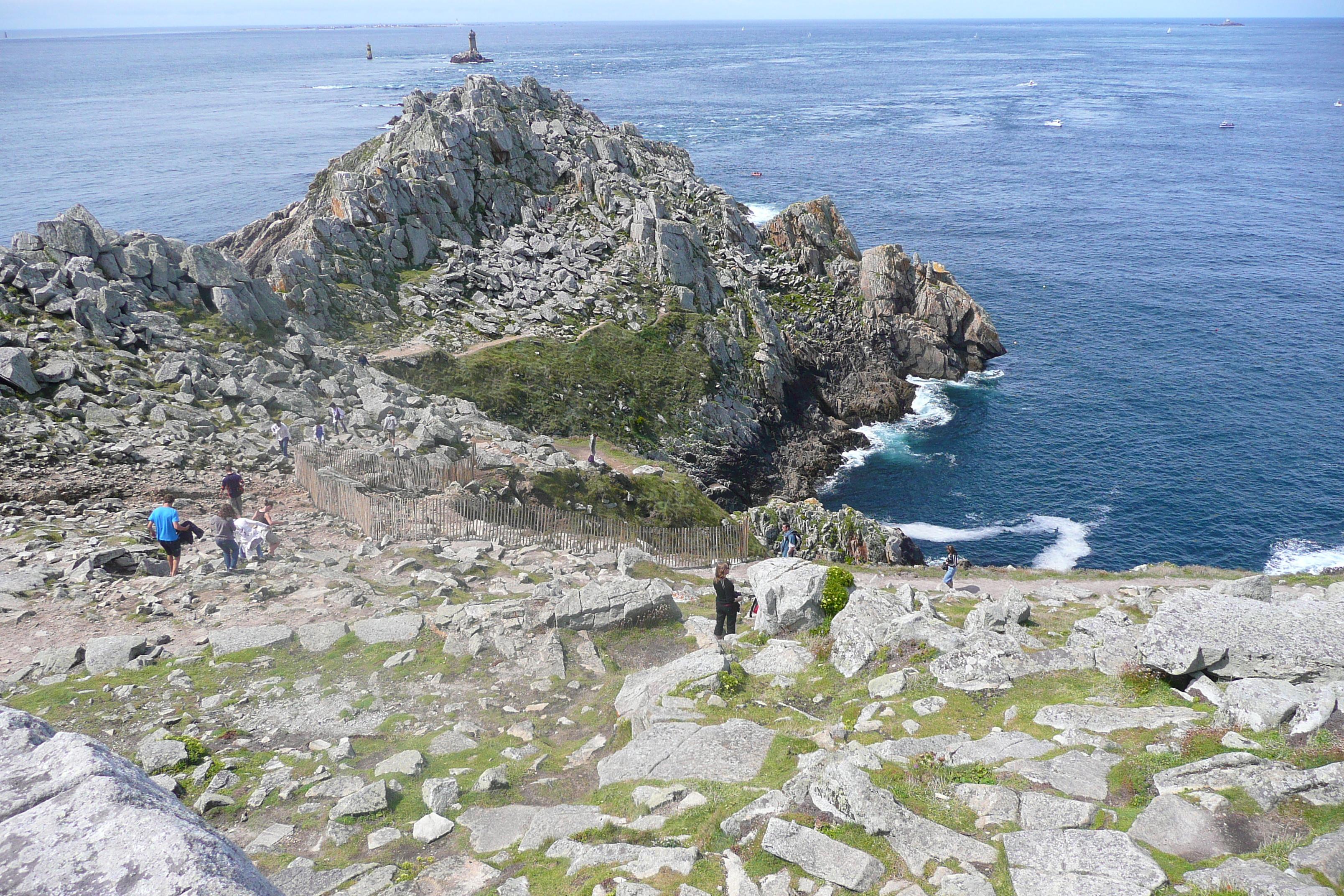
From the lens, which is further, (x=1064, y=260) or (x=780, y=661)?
(x=1064, y=260)

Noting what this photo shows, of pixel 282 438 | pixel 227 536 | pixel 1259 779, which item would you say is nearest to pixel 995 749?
pixel 1259 779

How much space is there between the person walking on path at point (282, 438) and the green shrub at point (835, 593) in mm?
20143

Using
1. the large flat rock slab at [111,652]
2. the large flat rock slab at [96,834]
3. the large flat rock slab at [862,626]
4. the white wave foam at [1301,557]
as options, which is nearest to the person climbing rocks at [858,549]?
the large flat rock slab at [862,626]

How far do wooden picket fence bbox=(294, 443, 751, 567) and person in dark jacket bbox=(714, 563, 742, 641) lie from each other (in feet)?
28.0

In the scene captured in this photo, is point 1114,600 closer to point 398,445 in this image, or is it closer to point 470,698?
point 470,698

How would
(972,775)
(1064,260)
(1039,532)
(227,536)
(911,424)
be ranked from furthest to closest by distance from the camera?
(1064,260) → (911,424) → (1039,532) → (227,536) → (972,775)

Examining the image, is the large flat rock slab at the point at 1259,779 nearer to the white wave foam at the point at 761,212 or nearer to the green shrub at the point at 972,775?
the green shrub at the point at 972,775

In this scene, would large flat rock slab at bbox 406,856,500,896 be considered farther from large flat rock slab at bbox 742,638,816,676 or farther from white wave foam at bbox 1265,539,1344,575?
white wave foam at bbox 1265,539,1344,575

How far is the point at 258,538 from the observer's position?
21.6m

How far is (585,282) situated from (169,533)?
42.1m

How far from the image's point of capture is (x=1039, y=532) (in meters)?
49.8

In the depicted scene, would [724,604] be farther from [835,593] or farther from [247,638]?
[247,638]

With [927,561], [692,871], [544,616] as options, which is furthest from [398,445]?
[927,561]

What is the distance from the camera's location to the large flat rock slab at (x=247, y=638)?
1692cm
